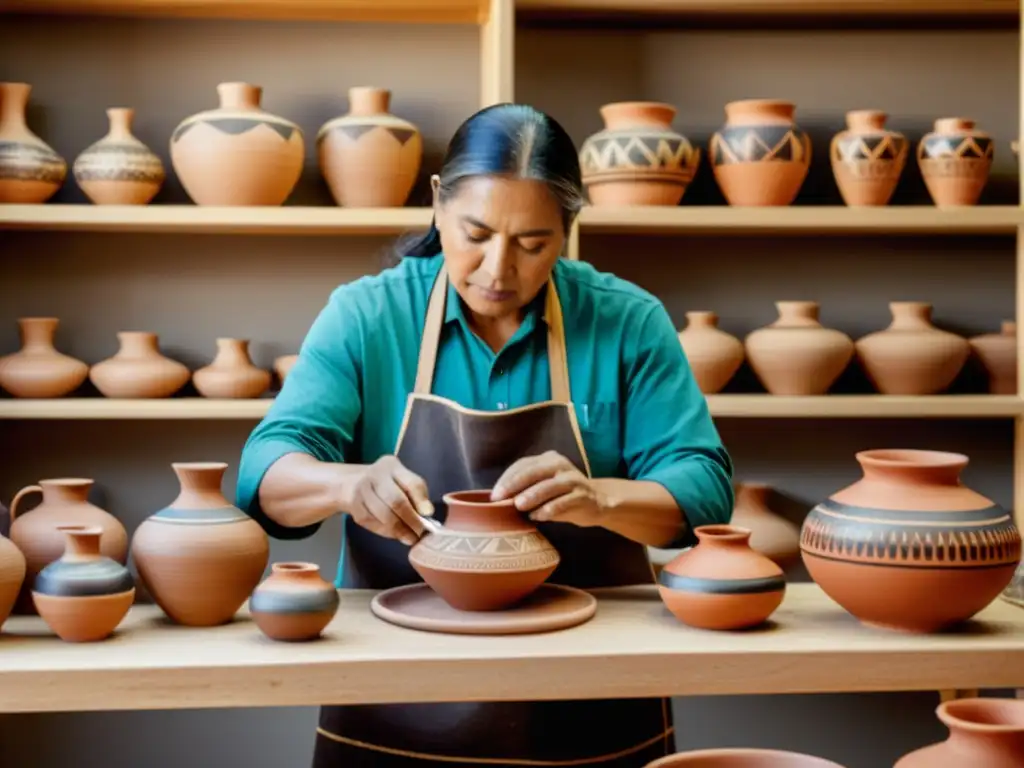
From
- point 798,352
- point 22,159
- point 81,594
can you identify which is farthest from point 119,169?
point 81,594

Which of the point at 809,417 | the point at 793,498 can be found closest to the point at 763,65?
the point at 809,417

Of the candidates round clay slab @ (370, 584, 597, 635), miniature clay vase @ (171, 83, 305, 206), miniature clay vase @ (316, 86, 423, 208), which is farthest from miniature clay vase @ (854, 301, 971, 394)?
round clay slab @ (370, 584, 597, 635)

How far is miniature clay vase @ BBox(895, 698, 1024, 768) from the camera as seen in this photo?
1.31 metres

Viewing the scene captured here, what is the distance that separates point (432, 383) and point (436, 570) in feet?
1.75

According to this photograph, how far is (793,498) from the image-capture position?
155 inches

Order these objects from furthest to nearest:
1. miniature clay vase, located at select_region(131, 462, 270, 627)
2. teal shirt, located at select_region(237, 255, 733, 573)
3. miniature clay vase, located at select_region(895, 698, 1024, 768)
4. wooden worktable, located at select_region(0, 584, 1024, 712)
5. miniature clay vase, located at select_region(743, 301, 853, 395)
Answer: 1. miniature clay vase, located at select_region(743, 301, 853, 395)
2. teal shirt, located at select_region(237, 255, 733, 573)
3. miniature clay vase, located at select_region(131, 462, 270, 627)
4. wooden worktable, located at select_region(0, 584, 1024, 712)
5. miniature clay vase, located at select_region(895, 698, 1024, 768)

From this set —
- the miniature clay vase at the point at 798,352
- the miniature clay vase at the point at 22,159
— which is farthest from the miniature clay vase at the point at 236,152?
the miniature clay vase at the point at 798,352

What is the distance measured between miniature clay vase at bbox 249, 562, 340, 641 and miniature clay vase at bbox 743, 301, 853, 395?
7.56 feet

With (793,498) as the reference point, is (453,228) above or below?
above

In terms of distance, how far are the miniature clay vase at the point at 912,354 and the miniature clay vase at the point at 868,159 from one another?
14.1 inches

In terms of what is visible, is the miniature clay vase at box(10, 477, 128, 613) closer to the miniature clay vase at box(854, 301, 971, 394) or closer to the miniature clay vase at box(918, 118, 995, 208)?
the miniature clay vase at box(854, 301, 971, 394)

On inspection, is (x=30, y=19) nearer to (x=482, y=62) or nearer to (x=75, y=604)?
(x=482, y=62)

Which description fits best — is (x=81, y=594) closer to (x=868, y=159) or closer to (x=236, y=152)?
A: (x=236, y=152)

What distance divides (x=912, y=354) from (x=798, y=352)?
350 millimetres
